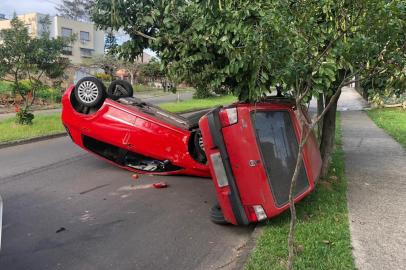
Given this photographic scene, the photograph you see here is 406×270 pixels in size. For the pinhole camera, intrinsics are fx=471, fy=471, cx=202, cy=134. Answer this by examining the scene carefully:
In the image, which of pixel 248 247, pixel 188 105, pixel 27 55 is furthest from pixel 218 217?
pixel 188 105

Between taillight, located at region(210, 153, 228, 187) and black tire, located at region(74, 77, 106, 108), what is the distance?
4.11 meters

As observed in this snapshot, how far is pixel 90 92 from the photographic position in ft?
28.7

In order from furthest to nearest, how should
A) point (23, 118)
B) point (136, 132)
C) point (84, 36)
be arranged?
point (84, 36), point (23, 118), point (136, 132)

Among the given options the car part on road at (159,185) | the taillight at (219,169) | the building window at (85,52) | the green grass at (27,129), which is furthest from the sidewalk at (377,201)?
the building window at (85,52)

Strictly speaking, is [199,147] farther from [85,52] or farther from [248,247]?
[85,52]

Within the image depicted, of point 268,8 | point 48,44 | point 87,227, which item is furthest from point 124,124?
point 48,44

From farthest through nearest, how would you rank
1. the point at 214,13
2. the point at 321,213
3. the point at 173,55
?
the point at 173,55 → the point at 321,213 → the point at 214,13

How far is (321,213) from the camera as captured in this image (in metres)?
5.95

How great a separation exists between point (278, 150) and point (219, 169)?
754 millimetres

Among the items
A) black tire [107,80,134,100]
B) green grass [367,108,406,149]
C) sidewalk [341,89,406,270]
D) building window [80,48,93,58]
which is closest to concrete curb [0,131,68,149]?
black tire [107,80,134,100]

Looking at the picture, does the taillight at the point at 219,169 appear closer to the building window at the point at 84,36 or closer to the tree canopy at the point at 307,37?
the tree canopy at the point at 307,37

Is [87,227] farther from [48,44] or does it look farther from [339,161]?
[48,44]

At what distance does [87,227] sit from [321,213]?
2945 mm

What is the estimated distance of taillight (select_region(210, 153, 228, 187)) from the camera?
524 centimetres
